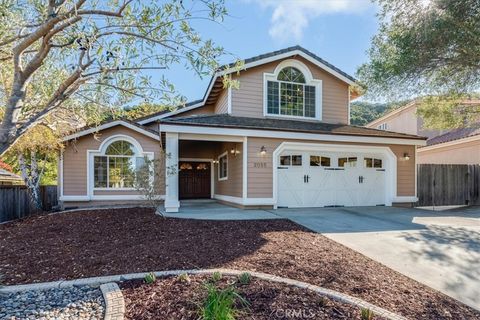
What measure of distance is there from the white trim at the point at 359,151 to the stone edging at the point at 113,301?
7733mm

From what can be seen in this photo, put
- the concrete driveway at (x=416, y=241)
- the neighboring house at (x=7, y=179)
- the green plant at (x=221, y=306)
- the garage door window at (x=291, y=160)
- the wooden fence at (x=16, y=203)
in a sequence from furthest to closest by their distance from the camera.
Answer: the neighboring house at (x=7, y=179), the garage door window at (x=291, y=160), the wooden fence at (x=16, y=203), the concrete driveway at (x=416, y=241), the green plant at (x=221, y=306)

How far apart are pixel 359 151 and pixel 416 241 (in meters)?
5.86

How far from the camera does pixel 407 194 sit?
41.4ft

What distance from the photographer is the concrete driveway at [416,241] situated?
15.6ft

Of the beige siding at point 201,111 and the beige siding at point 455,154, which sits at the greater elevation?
the beige siding at point 201,111

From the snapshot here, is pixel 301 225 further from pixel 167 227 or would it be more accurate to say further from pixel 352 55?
pixel 352 55

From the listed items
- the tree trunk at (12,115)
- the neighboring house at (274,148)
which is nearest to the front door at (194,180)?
the neighboring house at (274,148)

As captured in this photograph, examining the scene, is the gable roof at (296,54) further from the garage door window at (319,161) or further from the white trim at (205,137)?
→ the garage door window at (319,161)

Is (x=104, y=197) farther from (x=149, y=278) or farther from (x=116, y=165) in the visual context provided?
(x=149, y=278)

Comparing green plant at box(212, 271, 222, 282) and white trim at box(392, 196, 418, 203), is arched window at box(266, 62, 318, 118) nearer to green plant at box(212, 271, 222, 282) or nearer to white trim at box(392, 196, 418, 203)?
white trim at box(392, 196, 418, 203)

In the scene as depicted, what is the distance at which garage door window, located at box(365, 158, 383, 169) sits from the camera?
12414mm

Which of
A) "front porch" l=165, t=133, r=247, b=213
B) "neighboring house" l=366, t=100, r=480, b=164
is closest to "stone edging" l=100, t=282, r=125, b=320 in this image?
"front porch" l=165, t=133, r=247, b=213

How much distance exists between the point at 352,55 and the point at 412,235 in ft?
30.8

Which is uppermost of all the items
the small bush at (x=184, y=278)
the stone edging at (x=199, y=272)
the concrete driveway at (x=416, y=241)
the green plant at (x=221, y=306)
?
the green plant at (x=221, y=306)
